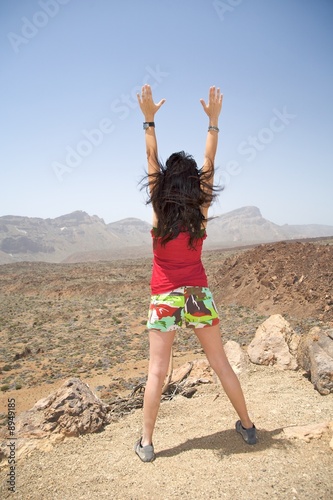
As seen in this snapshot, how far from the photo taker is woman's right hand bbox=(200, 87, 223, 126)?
8.65ft

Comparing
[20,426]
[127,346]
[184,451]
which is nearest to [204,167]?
[184,451]

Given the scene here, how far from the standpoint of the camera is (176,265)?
2404mm

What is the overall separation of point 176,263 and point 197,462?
4.57ft

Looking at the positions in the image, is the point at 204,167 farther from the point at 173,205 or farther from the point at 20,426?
the point at 20,426

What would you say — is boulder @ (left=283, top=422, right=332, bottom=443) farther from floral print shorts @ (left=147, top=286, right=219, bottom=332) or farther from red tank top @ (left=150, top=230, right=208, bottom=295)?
Result: red tank top @ (left=150, top=230, right=208, bottom=295)

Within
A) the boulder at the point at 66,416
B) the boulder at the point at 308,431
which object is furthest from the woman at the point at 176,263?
the boulder at the point at 66,416

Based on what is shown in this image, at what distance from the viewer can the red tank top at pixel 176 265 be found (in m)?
2.38

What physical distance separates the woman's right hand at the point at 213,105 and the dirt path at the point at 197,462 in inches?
95.7

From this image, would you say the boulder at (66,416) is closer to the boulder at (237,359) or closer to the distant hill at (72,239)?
the boulder at (237,359)

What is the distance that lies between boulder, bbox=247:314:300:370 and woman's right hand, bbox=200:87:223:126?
11.2ft

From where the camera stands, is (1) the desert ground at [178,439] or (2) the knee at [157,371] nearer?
(1) the desert ground at [178,439]

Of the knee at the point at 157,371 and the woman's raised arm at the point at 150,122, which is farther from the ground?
the woman's raised arm at the point at 150,122

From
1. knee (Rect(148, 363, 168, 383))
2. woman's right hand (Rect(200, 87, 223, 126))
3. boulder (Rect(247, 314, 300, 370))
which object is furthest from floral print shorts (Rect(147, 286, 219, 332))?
boulder (Rect(247, 314, 300, 370))

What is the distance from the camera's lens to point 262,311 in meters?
13.3
